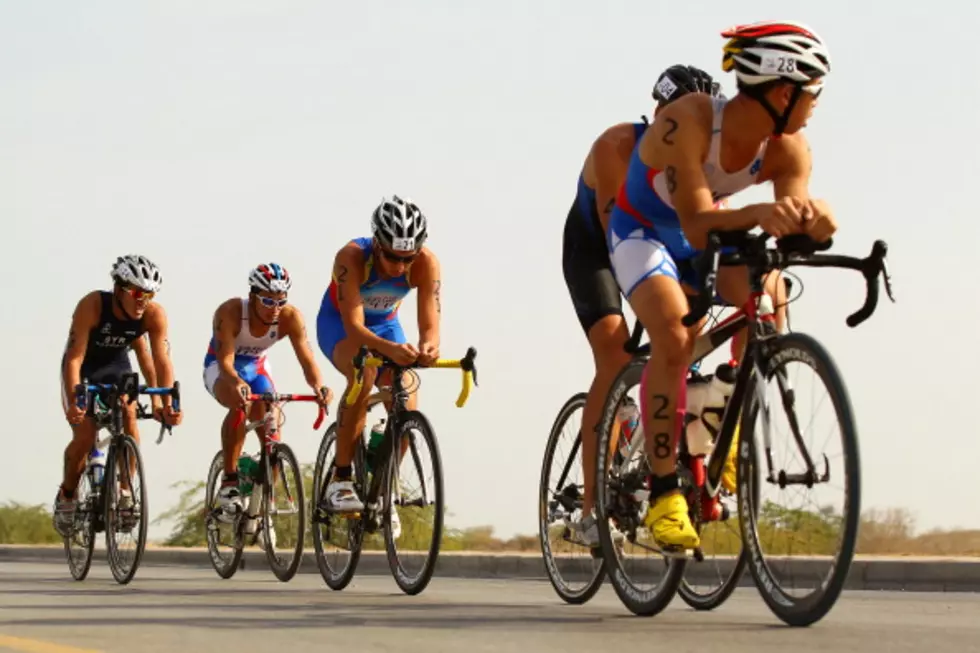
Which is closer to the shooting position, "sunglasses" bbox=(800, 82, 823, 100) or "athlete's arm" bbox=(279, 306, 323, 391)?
"sunglasses" bbox=(800, 82, 823, 100)

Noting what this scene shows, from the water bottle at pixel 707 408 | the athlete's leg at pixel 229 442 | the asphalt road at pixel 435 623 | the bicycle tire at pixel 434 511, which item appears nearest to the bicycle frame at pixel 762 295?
the water bottle at pixel 707 408

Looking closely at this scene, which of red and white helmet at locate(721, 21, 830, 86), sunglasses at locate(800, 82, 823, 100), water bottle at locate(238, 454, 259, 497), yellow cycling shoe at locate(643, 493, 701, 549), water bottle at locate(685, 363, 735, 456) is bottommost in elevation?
yellow cycling shoe at locate(643, 493, 701, 549)

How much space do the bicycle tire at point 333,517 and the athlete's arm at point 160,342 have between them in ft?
7.89

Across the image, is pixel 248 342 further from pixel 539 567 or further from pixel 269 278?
pixel 539 567

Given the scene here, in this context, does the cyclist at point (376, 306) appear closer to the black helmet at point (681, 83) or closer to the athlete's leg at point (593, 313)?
the athlete's leg at point (593, 313)

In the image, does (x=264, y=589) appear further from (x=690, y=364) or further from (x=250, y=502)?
(x=690, y=364)

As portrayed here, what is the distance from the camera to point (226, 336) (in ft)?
49.5

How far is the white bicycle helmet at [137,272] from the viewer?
14695mm

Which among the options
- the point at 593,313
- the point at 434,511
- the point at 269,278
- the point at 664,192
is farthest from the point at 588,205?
the point at 269,278

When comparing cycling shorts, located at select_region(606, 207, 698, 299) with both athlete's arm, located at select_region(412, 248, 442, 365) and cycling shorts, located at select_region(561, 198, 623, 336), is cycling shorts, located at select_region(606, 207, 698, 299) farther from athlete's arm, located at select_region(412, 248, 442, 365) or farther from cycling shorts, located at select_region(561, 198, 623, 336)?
athlete's arm, located at select_region(412, 248, 442, 365)

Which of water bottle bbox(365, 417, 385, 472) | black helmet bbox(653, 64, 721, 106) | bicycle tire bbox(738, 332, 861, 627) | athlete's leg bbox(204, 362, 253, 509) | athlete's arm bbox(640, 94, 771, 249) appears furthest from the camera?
athlete's leg bbox(204, 362, 253, 509)

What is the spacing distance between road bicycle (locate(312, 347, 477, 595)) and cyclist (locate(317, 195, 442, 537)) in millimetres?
70

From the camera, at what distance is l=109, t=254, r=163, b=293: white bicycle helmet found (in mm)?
14695

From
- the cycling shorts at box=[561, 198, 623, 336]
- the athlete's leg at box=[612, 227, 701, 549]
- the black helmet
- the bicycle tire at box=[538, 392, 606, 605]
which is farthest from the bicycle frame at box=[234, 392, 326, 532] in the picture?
the athlete's leg at box=[612, 227, 701, 549]
